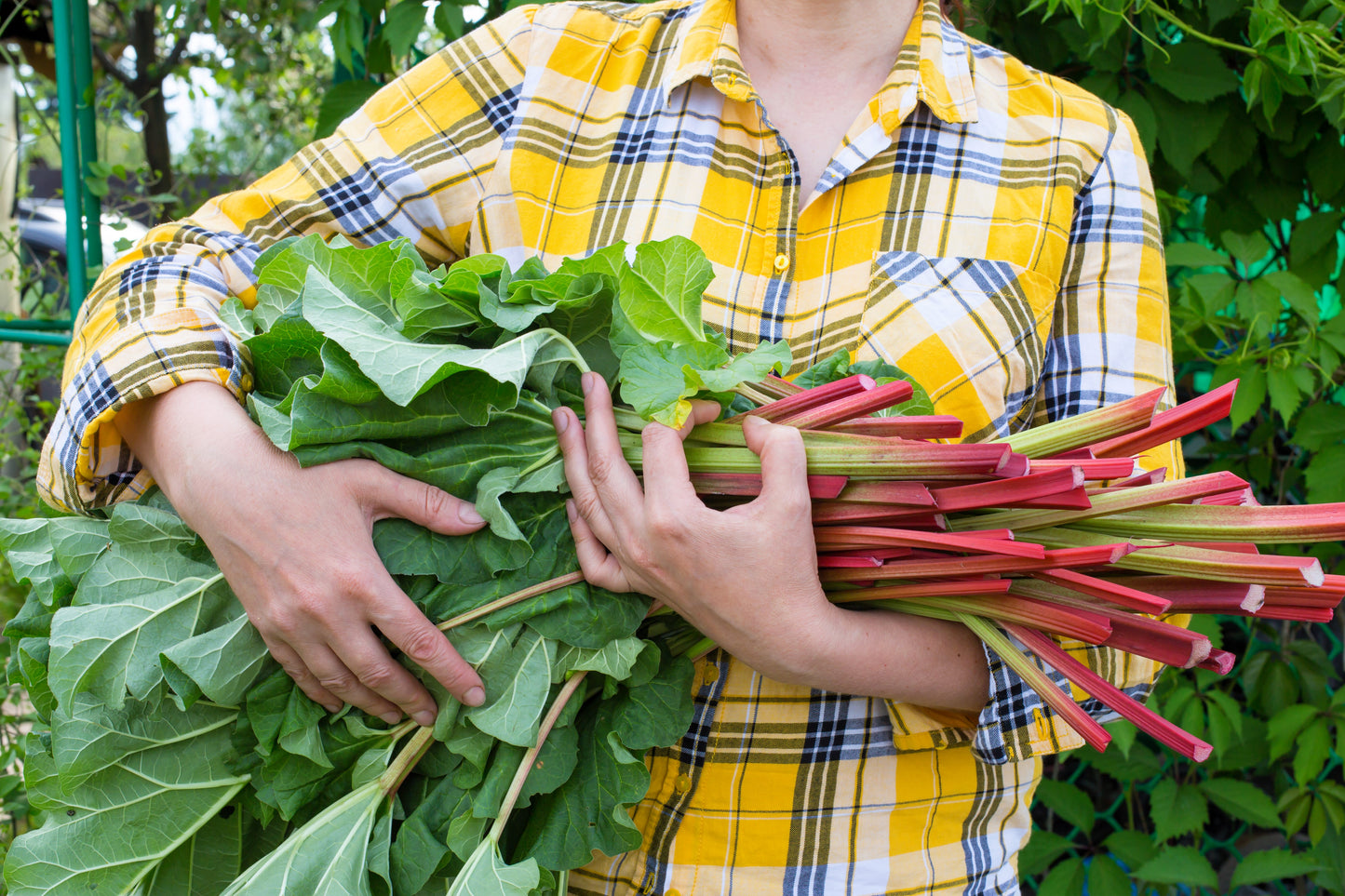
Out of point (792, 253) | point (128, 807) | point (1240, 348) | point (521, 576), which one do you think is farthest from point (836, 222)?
point (1240, 348)

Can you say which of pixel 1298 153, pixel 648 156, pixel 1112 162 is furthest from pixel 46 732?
pixel 1298 153

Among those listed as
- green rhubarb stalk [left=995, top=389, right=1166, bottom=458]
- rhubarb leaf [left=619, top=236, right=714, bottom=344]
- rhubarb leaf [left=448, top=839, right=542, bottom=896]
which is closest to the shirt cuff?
rhubarb leaf [left=619, top=236, right=714, bottom=344]

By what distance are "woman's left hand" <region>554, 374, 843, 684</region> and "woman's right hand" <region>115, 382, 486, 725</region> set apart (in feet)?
0.48

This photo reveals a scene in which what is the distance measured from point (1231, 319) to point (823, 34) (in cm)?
134

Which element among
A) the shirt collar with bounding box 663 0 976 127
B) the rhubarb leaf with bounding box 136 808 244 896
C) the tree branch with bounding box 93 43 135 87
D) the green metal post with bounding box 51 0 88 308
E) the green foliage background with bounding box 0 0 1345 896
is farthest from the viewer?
the tree branch with bounding box 93 43 135 87

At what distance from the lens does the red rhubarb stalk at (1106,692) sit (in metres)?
1.13

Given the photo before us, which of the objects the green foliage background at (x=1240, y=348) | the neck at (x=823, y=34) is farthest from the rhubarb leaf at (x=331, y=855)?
the green foliage background at (x=1240, y=348)

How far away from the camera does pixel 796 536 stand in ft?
3.54

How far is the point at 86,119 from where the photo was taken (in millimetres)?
2498

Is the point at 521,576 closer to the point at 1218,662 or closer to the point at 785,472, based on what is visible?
the point at 785,472

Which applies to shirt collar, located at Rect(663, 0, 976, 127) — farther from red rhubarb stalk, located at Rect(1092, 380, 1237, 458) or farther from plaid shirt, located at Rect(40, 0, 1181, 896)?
red rhubarb stalk, located at Rect(1092, 380, 1237, 458)

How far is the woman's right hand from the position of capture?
106 centimetres

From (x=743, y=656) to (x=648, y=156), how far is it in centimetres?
73

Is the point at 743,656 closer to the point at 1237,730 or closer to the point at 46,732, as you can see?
the point at 46,732
